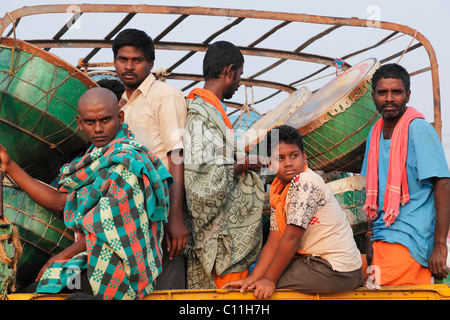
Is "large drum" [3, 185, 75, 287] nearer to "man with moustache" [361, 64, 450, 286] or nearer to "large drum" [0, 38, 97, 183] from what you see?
"large drum" [0, 38, 97, 183]

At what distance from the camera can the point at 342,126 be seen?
3939 mm

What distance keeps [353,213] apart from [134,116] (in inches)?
62.8

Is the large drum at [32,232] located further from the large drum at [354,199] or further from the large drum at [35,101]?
the large drum at [354,199]

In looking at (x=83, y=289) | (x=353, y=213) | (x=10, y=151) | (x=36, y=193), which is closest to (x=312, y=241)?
(x=353, y=213)

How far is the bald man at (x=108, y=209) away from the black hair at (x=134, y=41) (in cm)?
54

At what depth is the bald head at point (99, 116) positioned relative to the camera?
10.0ft

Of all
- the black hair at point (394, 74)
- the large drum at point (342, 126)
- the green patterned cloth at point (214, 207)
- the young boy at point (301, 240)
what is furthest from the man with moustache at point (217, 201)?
the black hair at point (394, 74)

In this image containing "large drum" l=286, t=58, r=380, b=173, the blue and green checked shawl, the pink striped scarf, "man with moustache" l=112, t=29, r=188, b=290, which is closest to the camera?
the blue and green checked shawl

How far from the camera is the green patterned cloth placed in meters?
3.25

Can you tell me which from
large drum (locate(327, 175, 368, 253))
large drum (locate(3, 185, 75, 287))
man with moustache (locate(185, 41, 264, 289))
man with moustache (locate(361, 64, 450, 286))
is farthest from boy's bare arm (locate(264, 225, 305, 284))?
large drum (locate(3, 185, 75, 287))

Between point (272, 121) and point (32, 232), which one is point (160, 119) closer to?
point (32, 232)

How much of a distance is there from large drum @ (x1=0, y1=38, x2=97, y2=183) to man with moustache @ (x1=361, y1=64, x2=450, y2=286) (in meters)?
1.84

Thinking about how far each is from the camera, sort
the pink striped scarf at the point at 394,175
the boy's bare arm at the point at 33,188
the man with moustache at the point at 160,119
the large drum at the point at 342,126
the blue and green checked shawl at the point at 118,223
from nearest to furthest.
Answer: the blue and green checked shawl at the point at 118,223, the boy's bare arm at the point at 33,188, the man with moustache at the point at 160,119, the pink striped scarf at the point at 394,175, the large drum at the point at 342,126

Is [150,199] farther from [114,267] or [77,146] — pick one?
[77,146]
